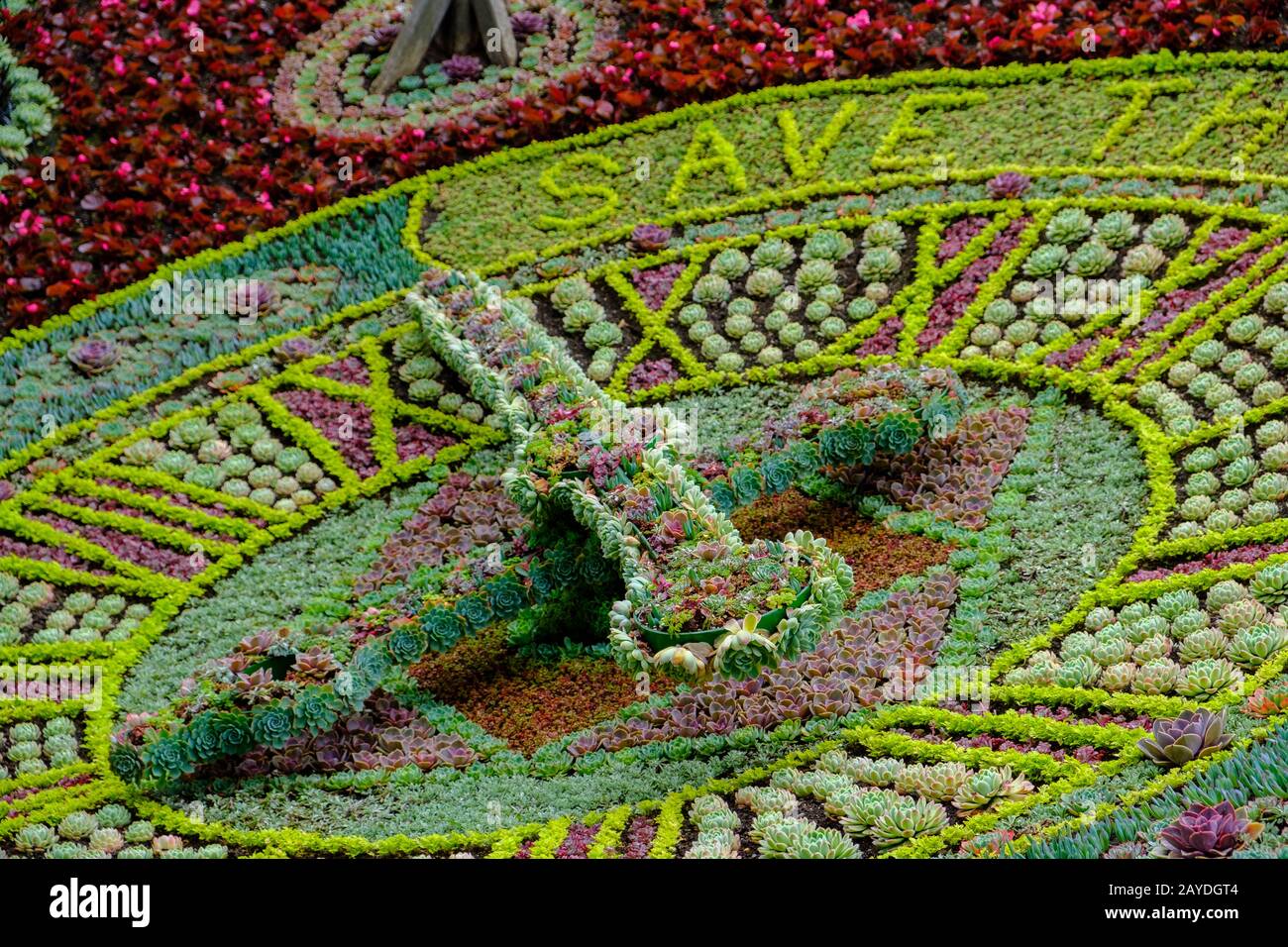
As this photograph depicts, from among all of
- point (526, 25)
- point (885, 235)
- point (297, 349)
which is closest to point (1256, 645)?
point (885, 235)

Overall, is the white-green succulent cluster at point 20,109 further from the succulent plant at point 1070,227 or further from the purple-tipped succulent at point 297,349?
the succulent plant at point 1070,227

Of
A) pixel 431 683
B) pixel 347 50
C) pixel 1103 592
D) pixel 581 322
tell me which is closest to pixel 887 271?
pixel 581 322

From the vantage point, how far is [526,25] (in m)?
13.9

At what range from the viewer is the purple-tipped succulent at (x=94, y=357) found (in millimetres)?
11492

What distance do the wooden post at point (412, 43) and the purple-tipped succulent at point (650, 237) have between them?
9.22ft

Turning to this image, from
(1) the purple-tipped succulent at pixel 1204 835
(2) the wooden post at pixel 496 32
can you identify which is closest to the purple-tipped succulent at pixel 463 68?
(2) the wooden post at pixel 496 32

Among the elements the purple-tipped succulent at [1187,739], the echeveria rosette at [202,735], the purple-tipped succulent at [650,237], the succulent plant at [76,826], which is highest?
the purple-tipped succulent at [650,237]

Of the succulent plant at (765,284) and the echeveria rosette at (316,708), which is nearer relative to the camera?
the echeveria rosette at (316,708)

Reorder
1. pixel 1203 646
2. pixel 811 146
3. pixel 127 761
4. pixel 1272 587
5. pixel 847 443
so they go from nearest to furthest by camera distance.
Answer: pixel 1203 646
pixel 1272 587
pixel 127 761
pixel 847 443
pixel 811 146

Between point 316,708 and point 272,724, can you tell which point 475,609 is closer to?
point 316,708

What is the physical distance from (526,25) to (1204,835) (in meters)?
9.47

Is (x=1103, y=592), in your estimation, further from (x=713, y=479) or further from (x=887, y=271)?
(x=887, y=271)

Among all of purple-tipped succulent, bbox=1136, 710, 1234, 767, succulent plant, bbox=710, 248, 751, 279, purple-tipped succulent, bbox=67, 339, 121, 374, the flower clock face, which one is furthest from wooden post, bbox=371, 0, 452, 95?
purple-tipped succulent, bbox=1136, 710, 1234, 767

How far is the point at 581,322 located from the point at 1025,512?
3.46 m
